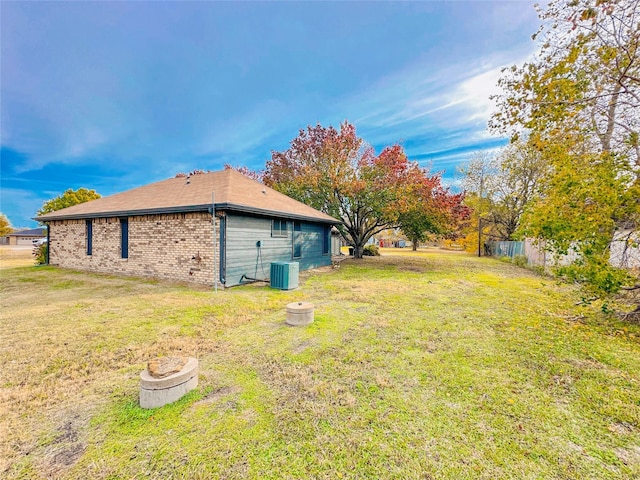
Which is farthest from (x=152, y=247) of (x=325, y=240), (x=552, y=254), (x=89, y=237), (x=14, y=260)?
(x=14, y=260)

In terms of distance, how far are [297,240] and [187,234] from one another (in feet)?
16.0

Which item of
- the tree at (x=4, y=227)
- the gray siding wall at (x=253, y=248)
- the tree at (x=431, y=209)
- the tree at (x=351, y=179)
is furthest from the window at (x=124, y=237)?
the tree at (x=4, y=227)

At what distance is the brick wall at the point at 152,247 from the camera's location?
8.48 metres

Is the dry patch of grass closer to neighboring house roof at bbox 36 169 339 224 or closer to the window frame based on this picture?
neighboring house roof at bbox 36 169 339 224

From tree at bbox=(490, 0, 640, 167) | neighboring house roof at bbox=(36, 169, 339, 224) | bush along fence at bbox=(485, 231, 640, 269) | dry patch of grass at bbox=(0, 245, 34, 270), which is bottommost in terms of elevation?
dry patch of grass at bbox=(0, 245, 34, 270)

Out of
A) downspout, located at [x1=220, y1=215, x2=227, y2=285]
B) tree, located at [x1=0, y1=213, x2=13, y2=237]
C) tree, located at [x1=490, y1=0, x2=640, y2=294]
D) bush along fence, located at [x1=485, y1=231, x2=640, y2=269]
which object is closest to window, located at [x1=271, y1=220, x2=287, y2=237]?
downspout, located at [x1=220, y1=215, x2=227, y2=285]

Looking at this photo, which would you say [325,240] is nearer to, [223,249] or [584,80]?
[223,249]

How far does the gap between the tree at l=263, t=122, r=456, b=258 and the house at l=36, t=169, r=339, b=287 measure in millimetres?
5140

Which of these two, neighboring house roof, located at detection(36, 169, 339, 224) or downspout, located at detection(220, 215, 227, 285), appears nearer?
Result: downspout, located at detection(220, 215, 227, 285)

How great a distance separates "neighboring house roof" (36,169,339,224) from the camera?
27.9ft

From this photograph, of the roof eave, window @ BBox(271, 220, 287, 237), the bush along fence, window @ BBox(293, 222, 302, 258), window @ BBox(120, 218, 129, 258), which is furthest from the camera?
window @ BBox(293, 222, 302, 258)

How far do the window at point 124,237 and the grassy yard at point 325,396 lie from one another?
15.2 feet

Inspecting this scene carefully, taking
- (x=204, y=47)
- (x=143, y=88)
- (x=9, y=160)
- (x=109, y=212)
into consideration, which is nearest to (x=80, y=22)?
(x=204, y=47)

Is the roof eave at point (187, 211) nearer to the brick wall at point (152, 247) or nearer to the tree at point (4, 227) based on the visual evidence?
the brick wall at point (152, 247)
